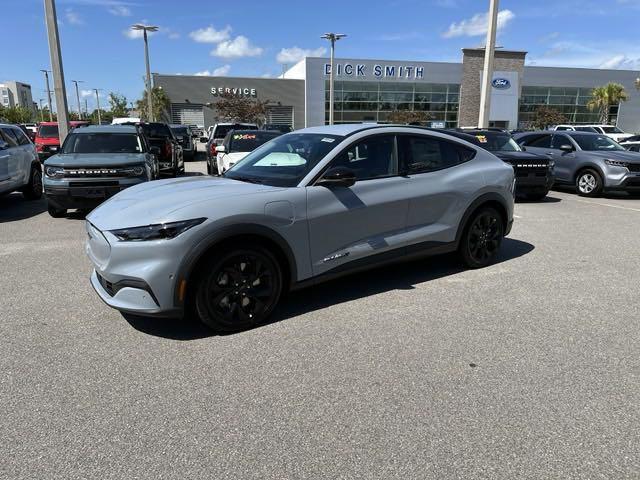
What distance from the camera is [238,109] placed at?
5300 cm

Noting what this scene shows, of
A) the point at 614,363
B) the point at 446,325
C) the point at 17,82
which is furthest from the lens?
the point at 17,82

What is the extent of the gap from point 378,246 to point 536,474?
2562mm

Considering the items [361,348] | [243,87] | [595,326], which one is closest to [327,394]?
[361,348]

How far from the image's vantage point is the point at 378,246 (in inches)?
183

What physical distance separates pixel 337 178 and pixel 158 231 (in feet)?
5.03

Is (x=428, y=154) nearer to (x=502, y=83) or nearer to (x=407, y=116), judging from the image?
Answer: (x=407, y=116)

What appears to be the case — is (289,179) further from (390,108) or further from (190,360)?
(390,108)

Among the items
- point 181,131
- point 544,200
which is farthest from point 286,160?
point 181,131

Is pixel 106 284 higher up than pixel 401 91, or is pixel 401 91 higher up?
pixel 401 91

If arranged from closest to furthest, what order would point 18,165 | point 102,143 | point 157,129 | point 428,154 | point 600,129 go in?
1. point 428,154
2. point 102,143
3. point 18,165
4. point 157,129
5. point 600,129

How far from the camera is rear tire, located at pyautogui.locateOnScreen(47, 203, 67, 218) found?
8.76 m

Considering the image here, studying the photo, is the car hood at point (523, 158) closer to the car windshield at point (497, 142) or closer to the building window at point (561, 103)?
the car windshield at point (497, 142)

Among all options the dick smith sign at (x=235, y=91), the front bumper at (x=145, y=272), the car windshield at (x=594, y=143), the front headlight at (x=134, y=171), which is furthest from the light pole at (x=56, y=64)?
the dick smith sign at (x=235, y=91)

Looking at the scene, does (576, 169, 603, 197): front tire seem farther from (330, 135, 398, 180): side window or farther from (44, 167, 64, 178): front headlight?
(44, 167, 64, 178): front headlight
